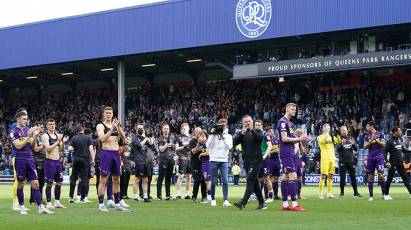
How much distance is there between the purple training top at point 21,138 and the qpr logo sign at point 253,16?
2984 cm

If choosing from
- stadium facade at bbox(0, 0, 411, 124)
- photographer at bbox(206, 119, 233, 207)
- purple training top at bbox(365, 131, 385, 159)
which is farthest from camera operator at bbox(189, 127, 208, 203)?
stadium facade at bbox(0, 0, 411, 124)

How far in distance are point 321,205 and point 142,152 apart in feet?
20.6

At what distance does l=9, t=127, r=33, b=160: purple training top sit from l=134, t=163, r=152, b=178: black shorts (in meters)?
Answer: 6.45

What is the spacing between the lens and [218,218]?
1611 cm

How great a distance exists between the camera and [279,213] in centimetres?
1744

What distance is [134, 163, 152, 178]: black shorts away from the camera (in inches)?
949

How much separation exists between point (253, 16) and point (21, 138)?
30709 millimetres

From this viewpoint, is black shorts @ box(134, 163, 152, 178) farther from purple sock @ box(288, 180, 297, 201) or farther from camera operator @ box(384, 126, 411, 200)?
camera operator @ box(384, 126, 411, 200)

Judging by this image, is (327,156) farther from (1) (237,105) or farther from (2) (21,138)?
(1) (237,105)

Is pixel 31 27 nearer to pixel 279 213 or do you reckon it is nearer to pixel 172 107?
pixel 172 107

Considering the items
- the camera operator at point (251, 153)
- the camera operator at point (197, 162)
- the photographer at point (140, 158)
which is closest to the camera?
the camera operator at point (251, 153)

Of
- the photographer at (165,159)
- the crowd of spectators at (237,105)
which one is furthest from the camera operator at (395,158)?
the crowd of spectators at (237,105)

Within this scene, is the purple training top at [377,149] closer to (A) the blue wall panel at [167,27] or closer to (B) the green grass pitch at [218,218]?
(B) the green grass pitch at [218,218]

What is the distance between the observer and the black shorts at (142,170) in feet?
79.0
